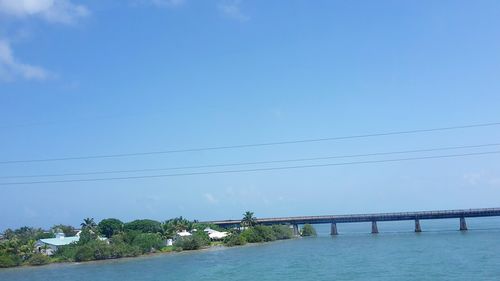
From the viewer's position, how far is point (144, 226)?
9369 centimetres

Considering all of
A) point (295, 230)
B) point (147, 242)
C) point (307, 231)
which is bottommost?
point (307, 231)

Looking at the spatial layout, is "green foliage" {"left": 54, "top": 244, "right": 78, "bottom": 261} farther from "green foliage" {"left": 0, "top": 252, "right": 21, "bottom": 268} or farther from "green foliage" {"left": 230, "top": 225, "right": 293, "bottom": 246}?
"green foliage" {"left": 230, "top": 225, "right": 293, "bottom": 246}

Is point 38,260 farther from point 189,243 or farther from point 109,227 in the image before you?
point 109,227

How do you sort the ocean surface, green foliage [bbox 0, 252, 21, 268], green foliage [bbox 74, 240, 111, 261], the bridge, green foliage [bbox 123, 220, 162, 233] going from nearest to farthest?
the ocean surface
green foliage [bbox 0, 252, 21, 268]
green foliage [bbox 74, 240, 111, 261]
green foliage [bbox 123, 220, 162, 233]
the bridge

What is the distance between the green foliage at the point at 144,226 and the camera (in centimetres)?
9250

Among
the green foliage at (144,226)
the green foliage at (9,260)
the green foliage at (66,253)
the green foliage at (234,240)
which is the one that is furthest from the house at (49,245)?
the green foliage at (234,240)

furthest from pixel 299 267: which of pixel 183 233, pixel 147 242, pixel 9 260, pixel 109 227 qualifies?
pixel 109 227

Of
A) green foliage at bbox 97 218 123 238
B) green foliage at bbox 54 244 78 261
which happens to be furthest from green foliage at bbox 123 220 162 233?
green foliage at bbox 54 244 78 261

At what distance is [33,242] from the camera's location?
242 feet

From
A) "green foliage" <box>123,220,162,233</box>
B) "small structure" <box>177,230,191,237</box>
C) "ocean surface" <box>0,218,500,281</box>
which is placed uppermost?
"green foliage" <box>123,220,162,233</box>

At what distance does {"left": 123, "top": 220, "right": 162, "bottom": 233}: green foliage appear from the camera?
92.5 m

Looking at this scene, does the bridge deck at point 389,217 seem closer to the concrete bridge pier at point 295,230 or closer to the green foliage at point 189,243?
the concrete bridge pier at point 295,230

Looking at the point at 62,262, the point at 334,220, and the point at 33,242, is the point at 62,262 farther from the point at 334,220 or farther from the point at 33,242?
the point at 334,220

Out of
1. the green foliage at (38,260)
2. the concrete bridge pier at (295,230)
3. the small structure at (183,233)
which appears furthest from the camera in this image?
the concrete bridge pier at (295,230)
